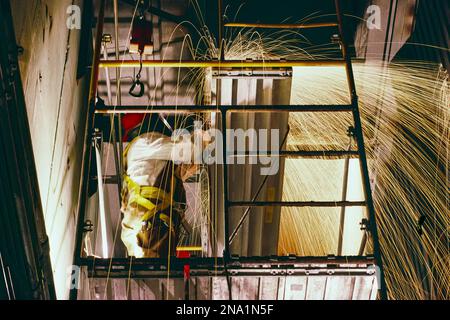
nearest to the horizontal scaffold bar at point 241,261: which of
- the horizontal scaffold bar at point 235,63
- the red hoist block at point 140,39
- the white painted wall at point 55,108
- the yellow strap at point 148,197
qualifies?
the white painted wall at point 55,108

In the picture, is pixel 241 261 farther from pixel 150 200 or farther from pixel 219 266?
pixel 150 200

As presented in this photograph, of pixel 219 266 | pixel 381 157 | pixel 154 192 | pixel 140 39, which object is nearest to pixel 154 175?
pixel 154 192

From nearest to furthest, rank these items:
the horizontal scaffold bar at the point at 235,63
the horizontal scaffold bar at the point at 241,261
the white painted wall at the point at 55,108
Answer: the horizontal scaffold bar at the point at 241,261, the white painted wall at the point at 55,108, the horizontal scaffold bar at the point at 235,63

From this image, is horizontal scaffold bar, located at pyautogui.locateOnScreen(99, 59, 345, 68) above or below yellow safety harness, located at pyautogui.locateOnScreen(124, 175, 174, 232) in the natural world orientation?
above

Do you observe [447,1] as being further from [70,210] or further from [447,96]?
[70,210]

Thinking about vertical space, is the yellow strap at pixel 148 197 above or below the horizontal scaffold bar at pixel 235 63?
below

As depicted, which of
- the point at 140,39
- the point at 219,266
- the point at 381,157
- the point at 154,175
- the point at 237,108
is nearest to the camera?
the point at 219,266

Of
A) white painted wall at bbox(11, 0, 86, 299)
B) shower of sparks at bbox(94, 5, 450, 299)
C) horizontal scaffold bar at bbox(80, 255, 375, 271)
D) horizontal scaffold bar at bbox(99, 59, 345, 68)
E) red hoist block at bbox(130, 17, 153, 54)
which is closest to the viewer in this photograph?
horizontal scaffold bar at bbox(80, 255, 375, 271)

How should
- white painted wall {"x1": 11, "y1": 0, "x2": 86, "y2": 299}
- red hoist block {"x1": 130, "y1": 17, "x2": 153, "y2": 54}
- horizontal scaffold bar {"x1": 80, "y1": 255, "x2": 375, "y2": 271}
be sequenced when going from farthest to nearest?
red hoist block {"x1": 130, "y1": 17, "x2": 153, "y2": 54} → white painted wall {"x1": 11, "y1": 0, "x2": 86, "y2": 299} → horizontal scaffold bar {"x1": 80, "y1": 255, "x2": 375, "y2": 271}

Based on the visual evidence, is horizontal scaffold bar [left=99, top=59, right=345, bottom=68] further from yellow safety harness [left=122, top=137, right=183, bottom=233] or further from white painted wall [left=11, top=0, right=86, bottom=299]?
yellow safety harness [left=122, top=137, right=183, bottom=233]

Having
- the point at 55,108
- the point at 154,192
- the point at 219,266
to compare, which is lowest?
the point at 219,266

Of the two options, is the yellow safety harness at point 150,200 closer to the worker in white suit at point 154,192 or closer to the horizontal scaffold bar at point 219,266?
the worker in white suit at point 154,192

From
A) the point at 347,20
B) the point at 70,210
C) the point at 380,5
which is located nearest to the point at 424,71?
the point at 380,5

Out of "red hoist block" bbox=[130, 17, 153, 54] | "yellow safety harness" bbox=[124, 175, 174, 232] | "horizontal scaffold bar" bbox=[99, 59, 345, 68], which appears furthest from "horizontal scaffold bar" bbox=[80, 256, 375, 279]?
"red hoist block" bbox=[130, 17, 153, 54]
